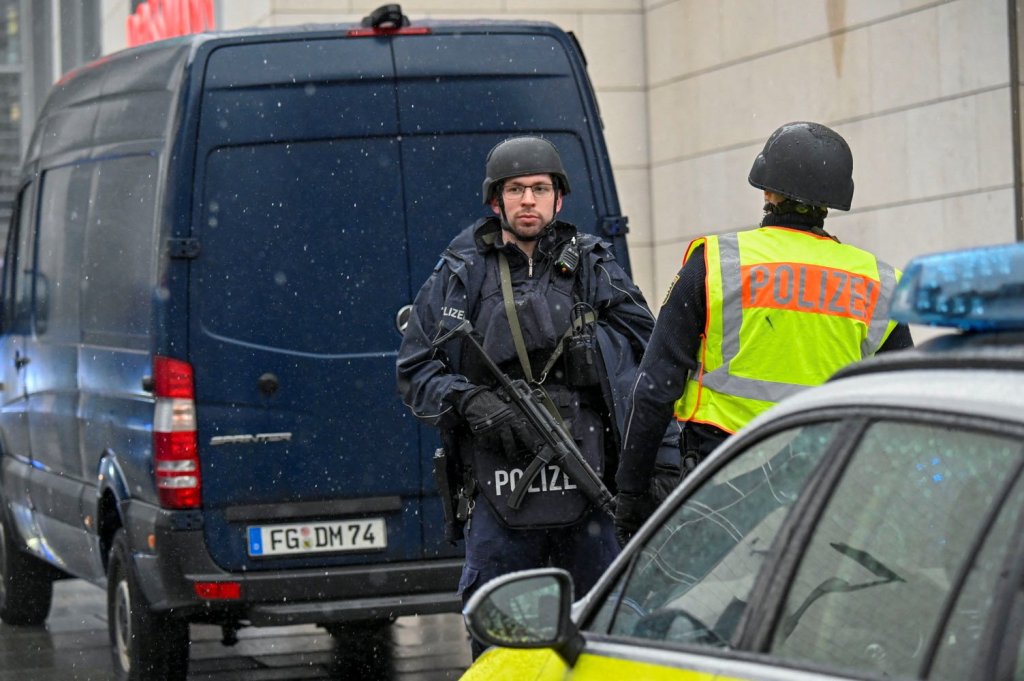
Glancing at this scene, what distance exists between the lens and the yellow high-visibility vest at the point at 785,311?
4477 millimetres

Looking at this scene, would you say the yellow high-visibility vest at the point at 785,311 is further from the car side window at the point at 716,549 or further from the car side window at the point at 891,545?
the car side window at the point at 891,545

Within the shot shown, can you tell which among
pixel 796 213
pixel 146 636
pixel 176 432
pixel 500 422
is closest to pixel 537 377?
pixel 500 422

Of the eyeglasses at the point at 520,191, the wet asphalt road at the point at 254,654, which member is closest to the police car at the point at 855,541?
the eyeglasses at the point at 520,191

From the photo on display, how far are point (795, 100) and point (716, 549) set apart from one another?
37.3 ft

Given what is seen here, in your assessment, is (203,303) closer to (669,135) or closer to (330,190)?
(330,190)

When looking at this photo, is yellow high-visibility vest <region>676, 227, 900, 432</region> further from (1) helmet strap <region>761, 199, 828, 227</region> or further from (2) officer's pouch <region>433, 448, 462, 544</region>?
(2) officer's pouch <region>433, 448, 462, 544</region>

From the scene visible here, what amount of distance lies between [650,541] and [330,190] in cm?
409

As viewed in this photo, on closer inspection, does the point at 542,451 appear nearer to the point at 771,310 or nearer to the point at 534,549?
the point at 534,549

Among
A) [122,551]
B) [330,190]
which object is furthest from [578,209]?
[122,551]

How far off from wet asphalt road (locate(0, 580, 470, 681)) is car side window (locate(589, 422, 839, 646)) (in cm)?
492

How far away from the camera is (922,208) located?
1234cm

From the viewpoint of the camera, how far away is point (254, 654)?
8.65 metres

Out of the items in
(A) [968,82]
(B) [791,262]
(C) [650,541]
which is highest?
(A) [968,82]

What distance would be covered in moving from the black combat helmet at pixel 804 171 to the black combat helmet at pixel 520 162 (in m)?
1.23
